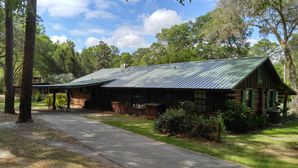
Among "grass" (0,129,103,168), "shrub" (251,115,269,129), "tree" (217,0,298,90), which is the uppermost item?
"tree" (217,0,298,90)

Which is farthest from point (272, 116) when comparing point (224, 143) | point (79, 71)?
point (79, 71)

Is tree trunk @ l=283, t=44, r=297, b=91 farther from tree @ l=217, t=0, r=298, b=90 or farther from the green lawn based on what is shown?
the green lawn

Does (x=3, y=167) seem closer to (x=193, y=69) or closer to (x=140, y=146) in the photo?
(x=140, y=146)

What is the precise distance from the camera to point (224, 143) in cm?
1101

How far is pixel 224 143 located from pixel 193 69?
951 centimetres

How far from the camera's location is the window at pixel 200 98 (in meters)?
16.2

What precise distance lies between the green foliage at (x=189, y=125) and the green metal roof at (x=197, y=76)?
3.26 m

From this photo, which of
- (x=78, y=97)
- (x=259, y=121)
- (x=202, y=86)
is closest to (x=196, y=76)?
(x=202, y=86)

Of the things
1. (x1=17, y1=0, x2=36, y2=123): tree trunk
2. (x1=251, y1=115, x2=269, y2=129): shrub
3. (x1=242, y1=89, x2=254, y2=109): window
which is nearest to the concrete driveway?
(x1=17, y1=0, x2=36, y2=123): tree trunk

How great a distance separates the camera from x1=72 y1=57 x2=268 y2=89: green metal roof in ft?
50.7

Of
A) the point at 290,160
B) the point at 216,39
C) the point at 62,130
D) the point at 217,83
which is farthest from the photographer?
the point at 216,39

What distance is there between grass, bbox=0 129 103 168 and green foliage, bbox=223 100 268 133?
818 cm

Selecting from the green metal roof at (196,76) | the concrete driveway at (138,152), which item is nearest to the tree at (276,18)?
the green metal roof at (196,76)

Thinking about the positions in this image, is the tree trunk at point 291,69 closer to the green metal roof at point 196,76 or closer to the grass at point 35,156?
the green metal roof at point 196,76
